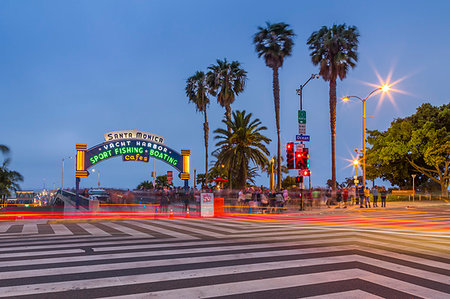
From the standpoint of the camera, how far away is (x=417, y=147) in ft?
146

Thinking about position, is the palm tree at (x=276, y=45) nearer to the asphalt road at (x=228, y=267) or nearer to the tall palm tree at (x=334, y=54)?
the tall palm tree at (x=334, y=54)

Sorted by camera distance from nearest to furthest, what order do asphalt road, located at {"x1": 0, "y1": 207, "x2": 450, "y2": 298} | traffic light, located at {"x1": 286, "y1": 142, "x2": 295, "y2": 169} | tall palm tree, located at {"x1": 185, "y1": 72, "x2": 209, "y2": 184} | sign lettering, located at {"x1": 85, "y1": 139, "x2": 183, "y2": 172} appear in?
1. asphalt road, located at {"x1": 0, "y1": 207, "x2": 450, "y2": 298}
2. traffic light, located at {"x1": 286, "y1": 142, "x2": 295, "y2": 169}
3. sign lettering, located at {"x1": 85, "y1": 139, "x2": 183, "y2": 172}
4. tall palm tree, located at {"x1": 185, "y1": 72, "x2": 209, "y2": 184}

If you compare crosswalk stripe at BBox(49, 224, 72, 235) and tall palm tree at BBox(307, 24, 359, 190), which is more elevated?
tall palm tree at BBox(307, 24, 359, 190)

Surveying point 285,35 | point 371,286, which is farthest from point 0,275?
point 285,35

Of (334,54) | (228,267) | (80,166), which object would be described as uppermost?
(334,54)

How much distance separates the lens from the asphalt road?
5.26 meters

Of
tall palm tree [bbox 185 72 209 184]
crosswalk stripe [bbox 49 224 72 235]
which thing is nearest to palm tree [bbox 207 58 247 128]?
tall palm tree [bbox 185 72 209 184]

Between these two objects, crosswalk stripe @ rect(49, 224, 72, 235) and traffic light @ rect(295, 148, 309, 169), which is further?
traffic light @ rect(295, 148, 309, 169)

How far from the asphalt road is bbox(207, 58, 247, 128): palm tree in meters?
32.3

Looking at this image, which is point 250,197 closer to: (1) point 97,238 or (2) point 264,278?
(1) point 97,238

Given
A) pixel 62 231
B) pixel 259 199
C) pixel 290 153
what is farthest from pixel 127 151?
pixel 62 231

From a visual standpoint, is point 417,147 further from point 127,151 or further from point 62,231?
point 62,231

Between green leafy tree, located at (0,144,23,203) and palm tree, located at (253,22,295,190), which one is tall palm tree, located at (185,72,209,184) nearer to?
palm tree, located at (253,22,295,190)

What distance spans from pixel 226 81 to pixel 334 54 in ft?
39.7
